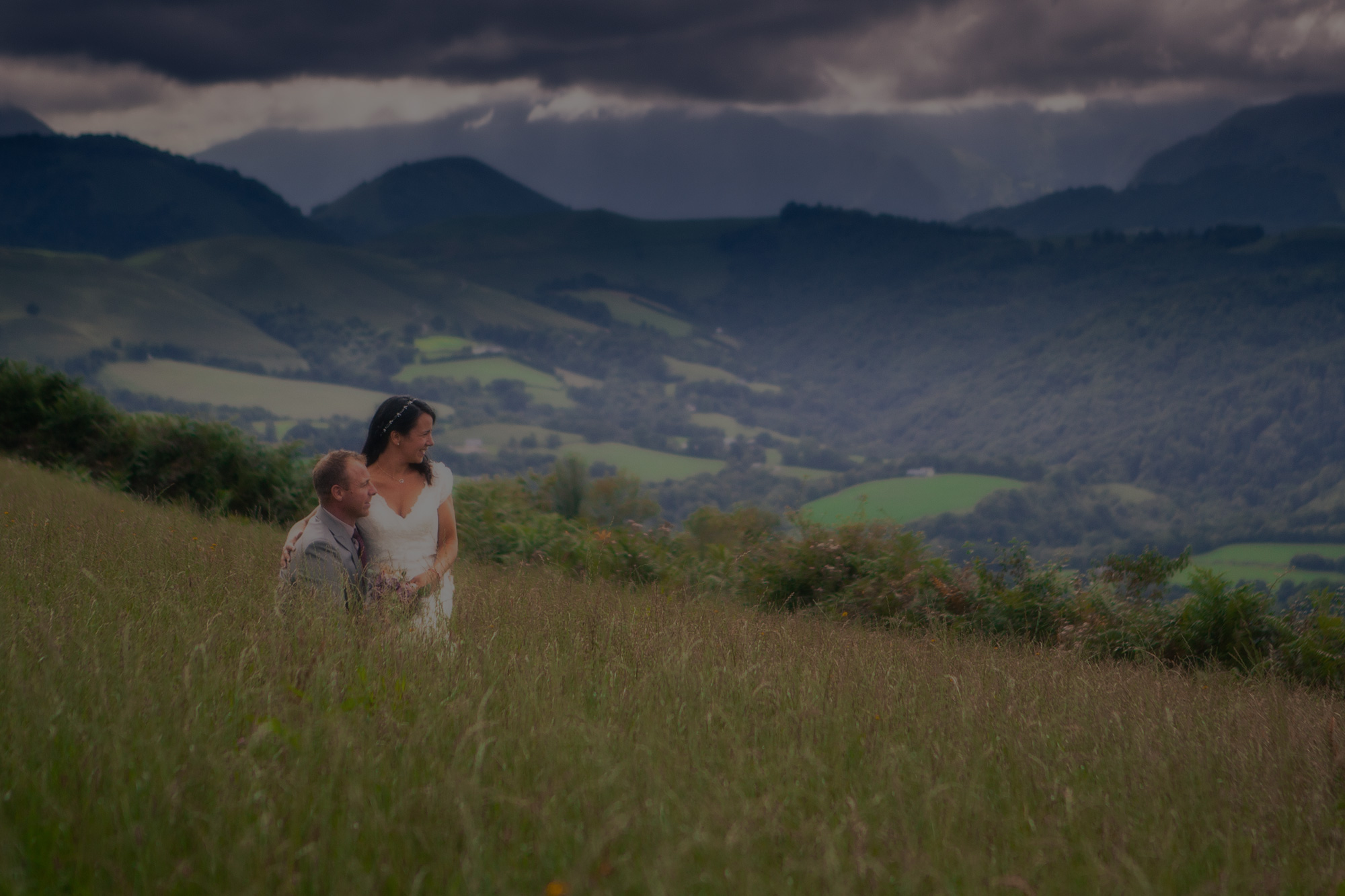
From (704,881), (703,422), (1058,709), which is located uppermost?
(704,881)

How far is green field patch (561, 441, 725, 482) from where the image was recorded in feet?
419

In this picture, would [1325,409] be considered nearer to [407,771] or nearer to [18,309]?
[407,771]

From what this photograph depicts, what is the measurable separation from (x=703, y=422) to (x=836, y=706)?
194 m

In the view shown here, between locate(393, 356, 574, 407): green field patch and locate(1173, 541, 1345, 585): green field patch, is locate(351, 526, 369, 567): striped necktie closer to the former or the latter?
locate(1173, 541, 1345, 585): green field patch

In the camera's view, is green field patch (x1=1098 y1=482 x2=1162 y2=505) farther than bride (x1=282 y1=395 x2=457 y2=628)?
Yes

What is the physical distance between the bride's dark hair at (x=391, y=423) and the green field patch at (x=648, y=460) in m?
115

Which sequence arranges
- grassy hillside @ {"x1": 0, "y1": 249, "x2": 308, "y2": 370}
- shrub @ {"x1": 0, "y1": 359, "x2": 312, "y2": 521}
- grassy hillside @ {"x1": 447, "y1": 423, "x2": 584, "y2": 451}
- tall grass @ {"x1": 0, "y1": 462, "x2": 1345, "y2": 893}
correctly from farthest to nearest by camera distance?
grassy hillside @ {"x1": 0, "y1": 249, "x2": 308, "y2": 370} → grassy hillside @ {"x1": 447, "y1": 423, "x2": 584, "y2": 451} → shrub @ {"x1": 0, "y1": 359, "x2": 312, "y2": 521} → tall grass @ {"x1": 0, "y1": 462, "x2": 1345, "y2": 893}

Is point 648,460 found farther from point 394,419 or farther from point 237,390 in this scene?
point 394,419

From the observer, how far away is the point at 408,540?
179 inches

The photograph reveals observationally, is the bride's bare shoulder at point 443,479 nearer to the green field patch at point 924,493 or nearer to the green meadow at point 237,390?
A: the green field patch at point 924,493

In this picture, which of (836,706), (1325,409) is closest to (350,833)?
(836,706)

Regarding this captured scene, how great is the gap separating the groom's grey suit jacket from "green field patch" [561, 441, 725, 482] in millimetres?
115441

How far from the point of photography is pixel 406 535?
4.53m

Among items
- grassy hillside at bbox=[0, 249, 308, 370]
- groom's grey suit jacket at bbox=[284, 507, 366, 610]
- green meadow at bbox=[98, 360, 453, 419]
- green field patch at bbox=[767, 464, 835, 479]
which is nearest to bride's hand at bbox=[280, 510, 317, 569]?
groom's grey suit jacket at bbox=[284, 507, 366, 610]
